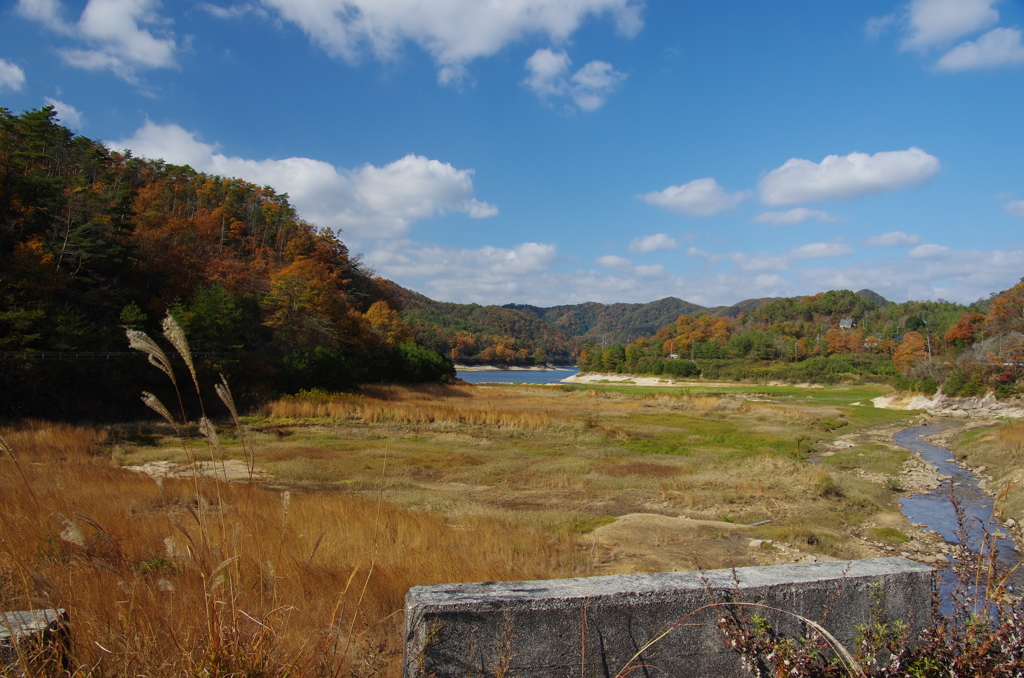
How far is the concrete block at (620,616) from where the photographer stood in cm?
263

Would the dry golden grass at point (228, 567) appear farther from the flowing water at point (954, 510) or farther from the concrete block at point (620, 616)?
the flowing water at point (954, 510)

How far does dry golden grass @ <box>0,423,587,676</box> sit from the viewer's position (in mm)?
2707

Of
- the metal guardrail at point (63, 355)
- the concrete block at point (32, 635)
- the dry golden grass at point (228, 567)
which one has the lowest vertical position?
the dry golden grass at point (228, 567)

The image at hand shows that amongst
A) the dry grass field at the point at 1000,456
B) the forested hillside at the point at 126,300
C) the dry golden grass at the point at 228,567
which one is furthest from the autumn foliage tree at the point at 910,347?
the dry golden grass at the point at 228,567

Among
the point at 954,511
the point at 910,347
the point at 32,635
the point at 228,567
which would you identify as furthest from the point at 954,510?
the point at 910,347

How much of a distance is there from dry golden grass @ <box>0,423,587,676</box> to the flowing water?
6.10 m

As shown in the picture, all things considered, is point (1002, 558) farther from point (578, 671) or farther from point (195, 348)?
point (195, 348)

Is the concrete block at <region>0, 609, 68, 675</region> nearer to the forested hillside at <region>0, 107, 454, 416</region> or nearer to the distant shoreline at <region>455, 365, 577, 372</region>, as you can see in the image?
the forested hillside at <region>0, 107, 454, 416</region>

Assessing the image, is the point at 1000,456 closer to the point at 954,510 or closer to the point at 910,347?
the point at 954,510

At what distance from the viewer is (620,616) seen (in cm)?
278

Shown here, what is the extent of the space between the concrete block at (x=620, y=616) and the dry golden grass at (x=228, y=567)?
1.65 feet

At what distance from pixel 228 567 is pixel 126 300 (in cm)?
3493

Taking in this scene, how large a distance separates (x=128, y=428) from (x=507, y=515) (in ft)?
61.5

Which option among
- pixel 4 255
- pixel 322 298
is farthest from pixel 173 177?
pixel 4 255
